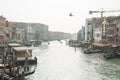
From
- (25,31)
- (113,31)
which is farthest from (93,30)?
(25,31)

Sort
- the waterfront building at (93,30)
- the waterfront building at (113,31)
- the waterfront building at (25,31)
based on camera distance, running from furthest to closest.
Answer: the waterfront building at (25,31)
the waterfront building at (93,30)
the waterfront building at (113,31)

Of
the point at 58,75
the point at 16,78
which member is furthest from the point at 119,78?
the point at 16,78

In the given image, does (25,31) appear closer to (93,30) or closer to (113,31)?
(93,30)

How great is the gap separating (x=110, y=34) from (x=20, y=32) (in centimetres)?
5782

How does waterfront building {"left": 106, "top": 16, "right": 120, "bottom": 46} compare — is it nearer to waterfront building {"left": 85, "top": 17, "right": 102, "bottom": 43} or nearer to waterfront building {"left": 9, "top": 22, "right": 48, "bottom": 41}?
waterfront building {"left": 85, "top": 17, "right": 102, "bottom": 43}

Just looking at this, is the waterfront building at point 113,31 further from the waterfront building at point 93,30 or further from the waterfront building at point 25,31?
the waterfront building at point 25,31

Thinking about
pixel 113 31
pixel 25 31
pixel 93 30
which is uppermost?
pixel 25 31

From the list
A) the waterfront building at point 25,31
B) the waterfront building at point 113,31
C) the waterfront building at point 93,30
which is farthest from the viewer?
the waterfront building at point 25,31

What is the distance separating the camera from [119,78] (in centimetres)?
2819

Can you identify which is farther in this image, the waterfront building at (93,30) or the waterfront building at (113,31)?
the waterfront building at (93,30)

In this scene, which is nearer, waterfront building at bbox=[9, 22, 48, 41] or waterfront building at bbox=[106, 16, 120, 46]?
waterfront building at bbox=[106, 16, 120, 46]

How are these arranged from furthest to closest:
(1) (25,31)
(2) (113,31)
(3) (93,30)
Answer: (1) (25,31) → (3) (93,30) → (2) (113,31)

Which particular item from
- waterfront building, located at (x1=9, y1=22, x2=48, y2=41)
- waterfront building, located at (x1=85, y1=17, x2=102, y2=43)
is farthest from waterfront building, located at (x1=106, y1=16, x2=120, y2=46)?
waterfront building, located at (x1=9, y1=22, x2=48, y2=41)

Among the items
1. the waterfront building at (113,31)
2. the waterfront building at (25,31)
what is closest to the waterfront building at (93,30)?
the waterfront building at (113,31)
